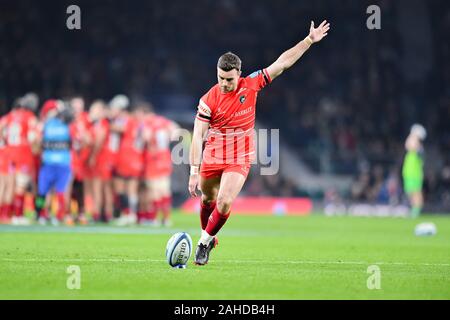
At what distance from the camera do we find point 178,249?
431 inches

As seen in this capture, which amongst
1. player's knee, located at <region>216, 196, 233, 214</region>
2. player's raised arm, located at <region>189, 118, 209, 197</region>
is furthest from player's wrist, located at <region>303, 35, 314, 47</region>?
player's knee, located at <region>216, 196, 233, 214</region>

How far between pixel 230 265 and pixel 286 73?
25.0 meters

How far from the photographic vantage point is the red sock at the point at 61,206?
67.5 feet

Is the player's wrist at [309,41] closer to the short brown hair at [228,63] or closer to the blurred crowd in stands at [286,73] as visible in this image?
the short brown hair at [228,63]

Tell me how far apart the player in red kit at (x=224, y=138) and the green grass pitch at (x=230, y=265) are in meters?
0.62

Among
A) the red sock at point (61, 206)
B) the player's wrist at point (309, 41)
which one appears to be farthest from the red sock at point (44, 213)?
the player's wrist at point (309, 41)

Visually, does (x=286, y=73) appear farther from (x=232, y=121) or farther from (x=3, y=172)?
(x=232, y=121)

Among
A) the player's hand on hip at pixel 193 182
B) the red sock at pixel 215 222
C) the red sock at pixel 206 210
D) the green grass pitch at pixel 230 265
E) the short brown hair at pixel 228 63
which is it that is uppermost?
the short brown hair at pixel 228 63

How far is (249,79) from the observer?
38.9ft

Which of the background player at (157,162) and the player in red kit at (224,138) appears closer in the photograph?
the player in red kit at (224,138)

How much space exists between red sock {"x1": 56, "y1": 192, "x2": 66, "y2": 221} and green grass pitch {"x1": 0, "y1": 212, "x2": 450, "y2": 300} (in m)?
1.11

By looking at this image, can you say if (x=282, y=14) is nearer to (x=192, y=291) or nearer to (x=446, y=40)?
(x=446, y=40)

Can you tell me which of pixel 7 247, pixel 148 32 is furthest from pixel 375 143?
pixel 7 247

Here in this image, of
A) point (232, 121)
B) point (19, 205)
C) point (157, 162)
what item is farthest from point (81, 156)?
point (232, 121)
